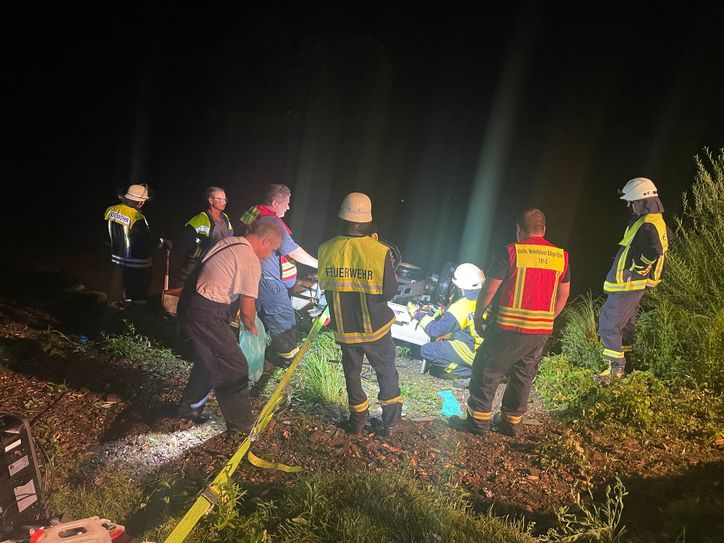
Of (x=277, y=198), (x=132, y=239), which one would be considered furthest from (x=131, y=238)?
(x=277, y=198)

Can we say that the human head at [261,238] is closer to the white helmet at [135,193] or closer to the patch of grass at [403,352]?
the patch of grass at [403,352]

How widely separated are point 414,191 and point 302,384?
11556mm

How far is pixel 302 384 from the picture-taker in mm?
5102

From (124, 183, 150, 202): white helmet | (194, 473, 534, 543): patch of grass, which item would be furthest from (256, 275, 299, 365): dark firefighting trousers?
(124, 183, 150, 202): white helmet

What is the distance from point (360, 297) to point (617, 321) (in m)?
3.13

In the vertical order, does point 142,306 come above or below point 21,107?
below

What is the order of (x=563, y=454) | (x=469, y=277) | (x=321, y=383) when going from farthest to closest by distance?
(x=469, y=277), (x=321, y=383), (x=563, y=454)

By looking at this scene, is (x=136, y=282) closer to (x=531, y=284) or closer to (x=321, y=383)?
(x=321, y=383)

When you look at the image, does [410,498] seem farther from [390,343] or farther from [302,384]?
[302,384]

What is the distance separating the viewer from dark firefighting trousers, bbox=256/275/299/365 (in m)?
5.43

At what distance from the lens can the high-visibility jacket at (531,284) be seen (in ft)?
13.2

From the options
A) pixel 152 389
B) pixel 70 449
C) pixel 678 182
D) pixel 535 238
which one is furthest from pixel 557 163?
pixel 70 449

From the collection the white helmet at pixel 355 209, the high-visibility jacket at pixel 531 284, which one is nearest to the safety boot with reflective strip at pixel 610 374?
the high-visibility jacket at pixel 531 284

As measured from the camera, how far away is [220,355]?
12.9 feet
